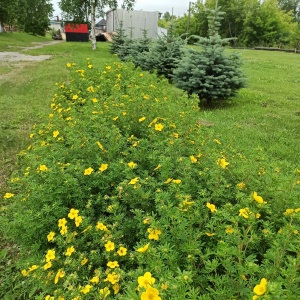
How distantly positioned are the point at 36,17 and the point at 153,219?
41.2 meters

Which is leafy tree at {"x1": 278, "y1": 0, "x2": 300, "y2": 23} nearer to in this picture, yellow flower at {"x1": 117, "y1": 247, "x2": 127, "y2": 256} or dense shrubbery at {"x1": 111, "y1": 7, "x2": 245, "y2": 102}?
dense shrubbery at {"x1": 111, "y1": 7, "x2": 245, "y2": 102}

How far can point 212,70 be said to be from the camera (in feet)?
21.2

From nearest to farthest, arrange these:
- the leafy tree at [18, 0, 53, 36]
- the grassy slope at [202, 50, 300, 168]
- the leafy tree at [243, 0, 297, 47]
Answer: the grassy slope at [202, 50, 300, 168]
the leafy tree at [18, 0, 53, 36]
the leafy tree at [243, 0, 297, 47]

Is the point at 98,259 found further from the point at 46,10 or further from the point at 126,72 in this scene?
the point at 46,10

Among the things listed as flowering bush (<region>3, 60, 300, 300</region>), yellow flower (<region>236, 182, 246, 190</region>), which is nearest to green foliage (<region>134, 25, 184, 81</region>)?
flowering bush (<region>3, 60, 300, 300</region>)

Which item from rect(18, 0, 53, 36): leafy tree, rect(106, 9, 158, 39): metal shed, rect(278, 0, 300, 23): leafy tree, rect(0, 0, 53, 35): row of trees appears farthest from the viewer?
rect(278, 0, 300, 23): leafy tree

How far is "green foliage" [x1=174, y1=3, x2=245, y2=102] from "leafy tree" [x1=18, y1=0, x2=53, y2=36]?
1284 inches

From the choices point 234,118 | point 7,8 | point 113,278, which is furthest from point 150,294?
point 7,8

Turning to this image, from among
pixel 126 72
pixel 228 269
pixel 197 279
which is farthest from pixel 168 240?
pixel 126 72

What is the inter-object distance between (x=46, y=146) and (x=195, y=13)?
4901 centimetres

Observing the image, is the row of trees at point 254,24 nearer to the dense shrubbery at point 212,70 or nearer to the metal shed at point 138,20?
the metal shed at point 138,20

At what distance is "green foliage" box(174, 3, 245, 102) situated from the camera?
6293mm

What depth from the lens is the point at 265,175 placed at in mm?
2090

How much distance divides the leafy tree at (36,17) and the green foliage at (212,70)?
32625mm
